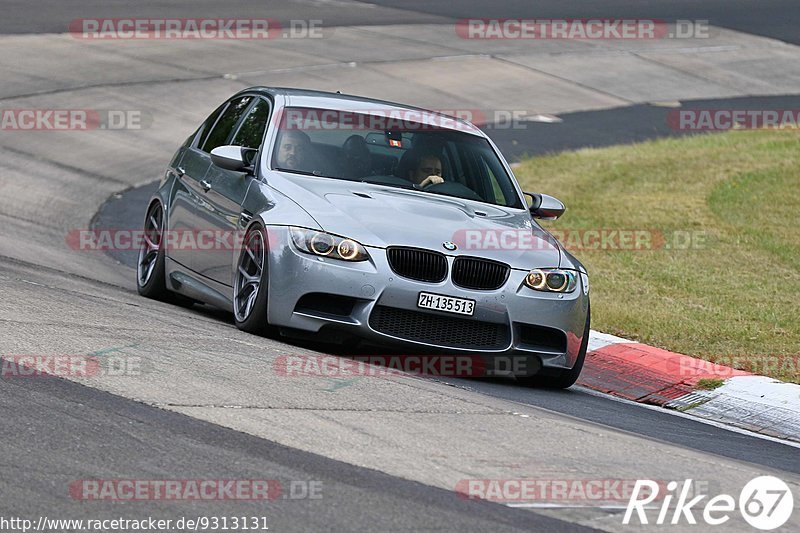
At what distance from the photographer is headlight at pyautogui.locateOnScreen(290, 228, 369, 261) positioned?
832 cm

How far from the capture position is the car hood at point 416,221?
8461 millimetres

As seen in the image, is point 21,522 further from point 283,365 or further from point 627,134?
point 627,134

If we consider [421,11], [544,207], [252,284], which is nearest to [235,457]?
[252,284]

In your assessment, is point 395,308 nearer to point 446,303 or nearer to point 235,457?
point 446,303

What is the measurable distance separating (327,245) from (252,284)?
71 centimetres

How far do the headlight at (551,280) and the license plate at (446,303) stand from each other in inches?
16.9

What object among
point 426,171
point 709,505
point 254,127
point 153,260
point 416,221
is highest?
point 254,127

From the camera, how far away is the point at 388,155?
9727mm

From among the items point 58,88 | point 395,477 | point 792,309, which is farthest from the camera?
point 58,88

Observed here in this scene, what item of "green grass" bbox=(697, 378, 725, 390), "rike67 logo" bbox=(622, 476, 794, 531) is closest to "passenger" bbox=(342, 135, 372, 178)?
"green grass" bbox=(697, 378, 725, 390)

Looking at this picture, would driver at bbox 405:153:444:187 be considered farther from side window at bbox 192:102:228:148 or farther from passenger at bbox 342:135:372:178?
side window at bbox 192:102:228:148

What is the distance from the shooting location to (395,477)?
5754 mm

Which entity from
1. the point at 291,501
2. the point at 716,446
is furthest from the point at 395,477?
the point at 716,446

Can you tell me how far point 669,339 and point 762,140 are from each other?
1158 centimetres
